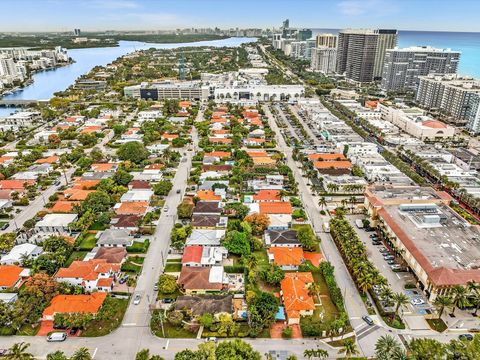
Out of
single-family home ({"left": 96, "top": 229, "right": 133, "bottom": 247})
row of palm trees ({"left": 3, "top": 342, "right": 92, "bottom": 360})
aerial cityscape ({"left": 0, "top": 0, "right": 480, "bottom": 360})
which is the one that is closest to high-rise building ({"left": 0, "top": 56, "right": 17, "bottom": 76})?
aerial cityscape ({"left": 0, "top": 0, "right": 480, "bottom": 360})

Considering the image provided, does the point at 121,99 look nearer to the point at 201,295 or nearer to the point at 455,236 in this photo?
the point at 201,295

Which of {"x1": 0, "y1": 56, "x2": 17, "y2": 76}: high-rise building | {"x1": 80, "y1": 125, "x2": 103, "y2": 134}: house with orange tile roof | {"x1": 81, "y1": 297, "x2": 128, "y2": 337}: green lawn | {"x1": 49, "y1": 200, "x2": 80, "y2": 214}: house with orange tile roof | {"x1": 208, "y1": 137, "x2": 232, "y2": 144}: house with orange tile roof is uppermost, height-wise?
{"x1": 0, "y1": 56, "x2": 17, "y2": 76}: high-rise building

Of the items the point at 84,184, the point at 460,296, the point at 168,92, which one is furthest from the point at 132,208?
the point at 168,92

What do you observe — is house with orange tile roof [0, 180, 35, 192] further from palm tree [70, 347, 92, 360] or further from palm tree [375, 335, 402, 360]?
palm tree [375, 335, 402, 360]

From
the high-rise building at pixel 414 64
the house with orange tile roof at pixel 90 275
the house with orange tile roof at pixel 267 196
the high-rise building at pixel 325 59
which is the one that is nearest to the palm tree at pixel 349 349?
the house with orange tile roof at pixel 90 275

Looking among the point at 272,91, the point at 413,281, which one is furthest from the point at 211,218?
the point at 272,91

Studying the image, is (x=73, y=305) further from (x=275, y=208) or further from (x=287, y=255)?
(x=275, y=208)

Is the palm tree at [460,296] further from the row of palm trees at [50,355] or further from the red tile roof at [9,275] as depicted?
the red tile roof at [9,275]
